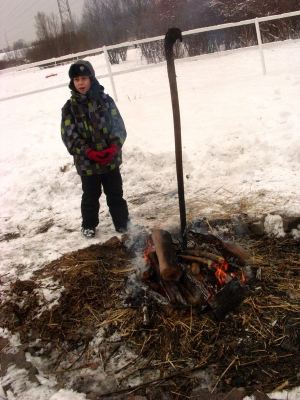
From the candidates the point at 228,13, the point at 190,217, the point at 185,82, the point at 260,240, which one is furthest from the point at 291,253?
the point at 228,13

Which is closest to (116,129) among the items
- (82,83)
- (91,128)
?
(91,128)

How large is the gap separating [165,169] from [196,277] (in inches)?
122

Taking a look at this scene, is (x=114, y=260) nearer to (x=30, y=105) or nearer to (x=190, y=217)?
(x=190, y=217)

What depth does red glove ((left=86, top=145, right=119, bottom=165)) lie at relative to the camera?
3.69m

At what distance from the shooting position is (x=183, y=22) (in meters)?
18.4

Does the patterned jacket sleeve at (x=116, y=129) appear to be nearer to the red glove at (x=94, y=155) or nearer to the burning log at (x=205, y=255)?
the red glove at (x=94, y=155)

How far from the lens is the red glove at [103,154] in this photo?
3.69m

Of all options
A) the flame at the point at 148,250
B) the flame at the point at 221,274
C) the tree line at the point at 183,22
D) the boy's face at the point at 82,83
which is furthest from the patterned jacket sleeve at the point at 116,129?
the tree line at the point at 183,22

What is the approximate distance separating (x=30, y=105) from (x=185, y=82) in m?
5.14

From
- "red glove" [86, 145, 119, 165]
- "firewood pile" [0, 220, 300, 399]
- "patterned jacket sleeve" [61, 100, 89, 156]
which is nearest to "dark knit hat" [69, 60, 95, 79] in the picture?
"patterned jacket sleeve" [61, 100, 89, 156]

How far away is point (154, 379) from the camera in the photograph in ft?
7.83

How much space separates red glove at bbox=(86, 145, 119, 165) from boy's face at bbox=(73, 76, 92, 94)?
665mm

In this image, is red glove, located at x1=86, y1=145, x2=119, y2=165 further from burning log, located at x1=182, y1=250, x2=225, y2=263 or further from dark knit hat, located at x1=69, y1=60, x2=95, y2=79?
burning log, located at x1=182, y1=250, x2=225, y2=263

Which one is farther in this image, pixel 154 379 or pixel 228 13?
pixel 228 13
